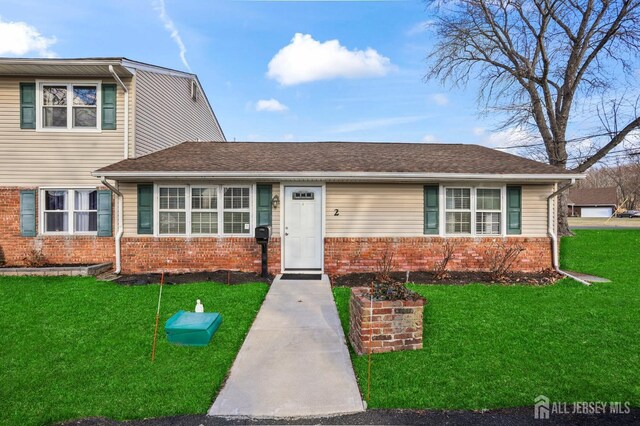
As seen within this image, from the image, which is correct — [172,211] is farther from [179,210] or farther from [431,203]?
[431,203]

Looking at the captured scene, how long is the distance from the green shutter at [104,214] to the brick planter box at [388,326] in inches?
316

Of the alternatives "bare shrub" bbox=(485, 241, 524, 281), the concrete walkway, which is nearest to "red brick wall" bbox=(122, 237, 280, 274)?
the concrete walkway

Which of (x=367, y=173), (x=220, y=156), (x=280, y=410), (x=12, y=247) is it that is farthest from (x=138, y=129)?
(x=280, y=410)

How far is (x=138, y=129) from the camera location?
9891 millimetres

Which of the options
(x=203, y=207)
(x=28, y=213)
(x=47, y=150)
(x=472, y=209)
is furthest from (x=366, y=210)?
(x=28, y=213)

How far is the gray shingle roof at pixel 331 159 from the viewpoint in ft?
28.2

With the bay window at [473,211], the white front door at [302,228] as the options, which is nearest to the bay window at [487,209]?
the bay window at [473,211]

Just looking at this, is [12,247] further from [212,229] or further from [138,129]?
[212,229]

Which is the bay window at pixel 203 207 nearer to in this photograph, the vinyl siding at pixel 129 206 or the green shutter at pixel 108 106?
the vinyl siding at pixel 129 206

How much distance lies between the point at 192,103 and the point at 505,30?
1673cm

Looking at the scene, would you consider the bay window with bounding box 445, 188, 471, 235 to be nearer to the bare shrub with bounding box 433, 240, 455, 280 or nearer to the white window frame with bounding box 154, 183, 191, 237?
the bare shrub with bounding box 433, 240, 455, 280

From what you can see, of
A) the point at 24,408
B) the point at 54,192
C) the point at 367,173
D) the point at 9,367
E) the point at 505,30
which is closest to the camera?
the point at 24,408

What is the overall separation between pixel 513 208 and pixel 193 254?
833 centimetres

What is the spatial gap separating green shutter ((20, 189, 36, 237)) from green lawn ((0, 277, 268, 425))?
3027mm
